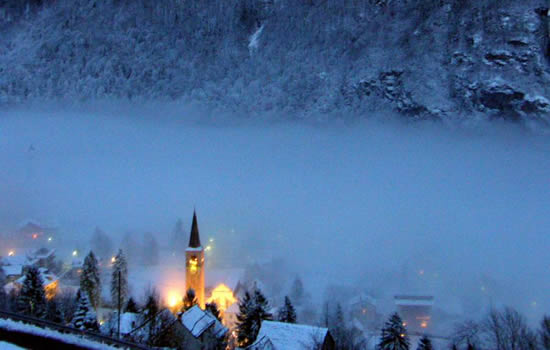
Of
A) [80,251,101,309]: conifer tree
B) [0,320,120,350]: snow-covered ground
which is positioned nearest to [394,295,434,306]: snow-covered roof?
[80,251,101,309]: conifer tree

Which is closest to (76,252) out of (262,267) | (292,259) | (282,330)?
(262,267)

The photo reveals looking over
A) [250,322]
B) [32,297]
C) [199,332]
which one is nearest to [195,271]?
[199,332]

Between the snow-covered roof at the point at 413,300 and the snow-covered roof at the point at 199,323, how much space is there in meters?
44.9

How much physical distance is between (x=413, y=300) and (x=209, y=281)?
4194cm

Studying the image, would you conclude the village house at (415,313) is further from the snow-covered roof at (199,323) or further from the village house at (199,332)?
the village house at (199,332)

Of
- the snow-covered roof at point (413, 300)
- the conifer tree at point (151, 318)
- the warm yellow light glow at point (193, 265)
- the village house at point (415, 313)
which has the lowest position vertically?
the village house at point (415, 313)

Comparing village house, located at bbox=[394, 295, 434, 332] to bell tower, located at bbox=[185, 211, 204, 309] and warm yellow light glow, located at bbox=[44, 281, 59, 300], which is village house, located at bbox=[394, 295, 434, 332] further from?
warm yellow light glow, located at bbox=[44, 281, 59, 300]

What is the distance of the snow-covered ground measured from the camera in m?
19.9

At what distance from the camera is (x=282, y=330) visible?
33094mm

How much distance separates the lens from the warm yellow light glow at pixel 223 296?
7181 centimetres

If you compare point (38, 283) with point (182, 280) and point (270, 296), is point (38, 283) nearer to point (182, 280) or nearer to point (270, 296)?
point (182, 280)

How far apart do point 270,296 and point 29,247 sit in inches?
2477

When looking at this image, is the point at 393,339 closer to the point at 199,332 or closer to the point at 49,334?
the point at 199,332

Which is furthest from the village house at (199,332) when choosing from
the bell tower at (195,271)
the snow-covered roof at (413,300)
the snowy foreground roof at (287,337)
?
the snow-covered roof at (413,300)
